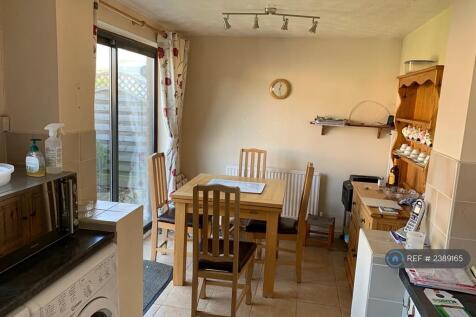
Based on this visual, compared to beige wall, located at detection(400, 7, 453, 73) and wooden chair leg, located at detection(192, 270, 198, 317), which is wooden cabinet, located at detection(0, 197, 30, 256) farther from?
beige wall, located at detection(400, 7, 453, 73)

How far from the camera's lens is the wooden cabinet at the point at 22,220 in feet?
4.10

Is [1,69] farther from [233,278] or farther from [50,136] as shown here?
[233,278]

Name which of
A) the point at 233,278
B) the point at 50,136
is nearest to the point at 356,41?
the point at 233,278

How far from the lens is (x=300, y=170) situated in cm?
426

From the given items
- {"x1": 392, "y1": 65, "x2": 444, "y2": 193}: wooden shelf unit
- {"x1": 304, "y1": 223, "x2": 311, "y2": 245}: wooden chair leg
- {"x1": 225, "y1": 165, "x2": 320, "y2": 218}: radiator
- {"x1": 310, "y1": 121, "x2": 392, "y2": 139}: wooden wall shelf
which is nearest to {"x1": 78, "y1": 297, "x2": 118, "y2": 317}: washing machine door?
{"x1": 392, "y1": 65, "x2": 444, "y2": 193}: wooden shelf unit

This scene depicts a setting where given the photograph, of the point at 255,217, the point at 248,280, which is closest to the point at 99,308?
the point at 248,280

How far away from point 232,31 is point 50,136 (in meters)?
2.77

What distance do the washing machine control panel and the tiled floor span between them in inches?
44.4

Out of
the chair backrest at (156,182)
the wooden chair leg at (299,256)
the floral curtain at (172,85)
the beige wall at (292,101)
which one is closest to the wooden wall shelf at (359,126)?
the beige wall at (292,101)

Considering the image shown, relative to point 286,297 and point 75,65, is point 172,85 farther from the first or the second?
point 286,297

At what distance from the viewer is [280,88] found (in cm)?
416

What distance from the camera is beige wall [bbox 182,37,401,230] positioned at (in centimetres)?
400

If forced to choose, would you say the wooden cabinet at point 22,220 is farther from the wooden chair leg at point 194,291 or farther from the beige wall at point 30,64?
the wooden chair leg at point 194,291

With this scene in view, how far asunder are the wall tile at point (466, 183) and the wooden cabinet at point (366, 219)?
36.5 inches
